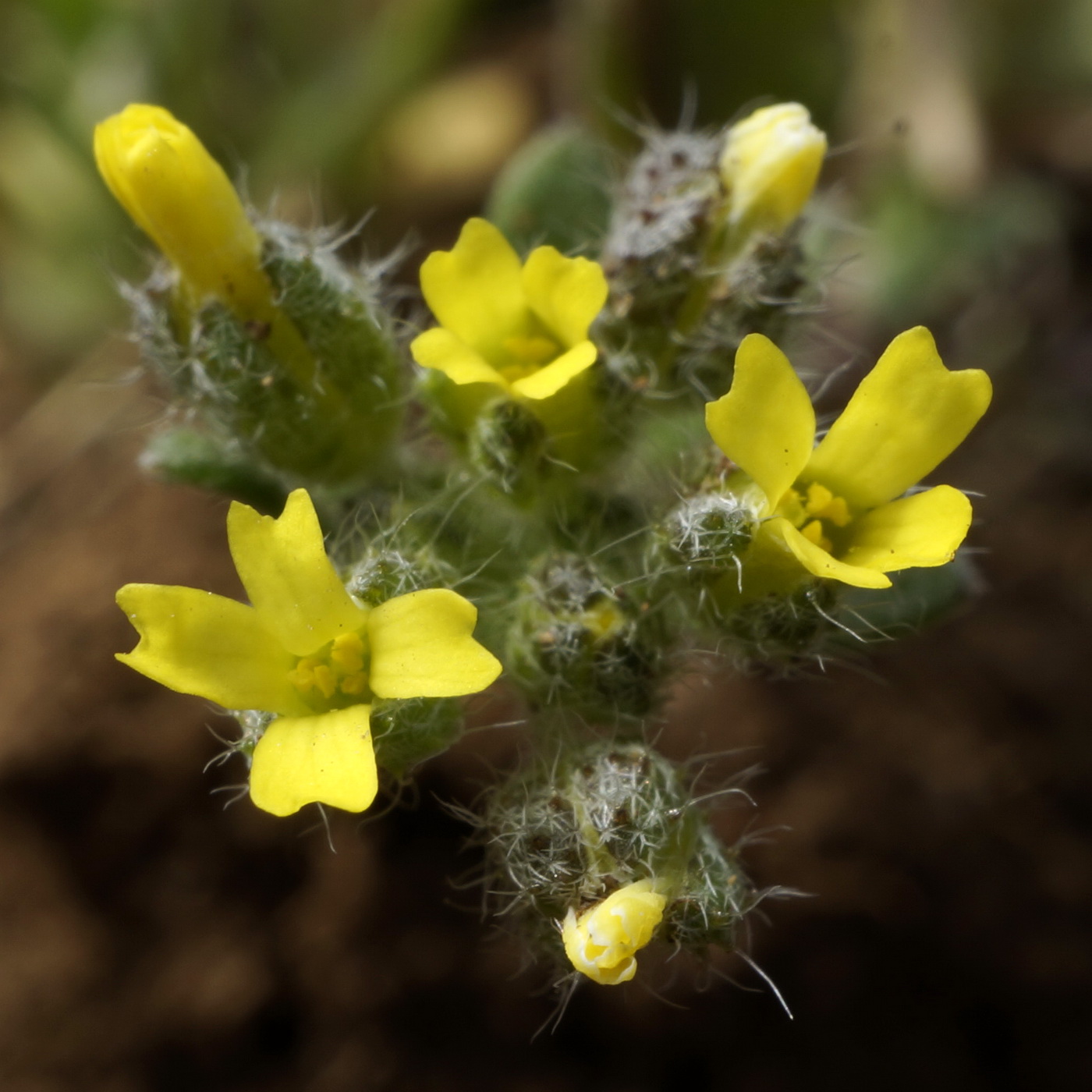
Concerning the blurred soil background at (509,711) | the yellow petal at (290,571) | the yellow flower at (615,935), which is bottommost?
the blurred soil background at (509,711)

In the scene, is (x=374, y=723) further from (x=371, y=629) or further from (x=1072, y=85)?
(x=1072, y=85)

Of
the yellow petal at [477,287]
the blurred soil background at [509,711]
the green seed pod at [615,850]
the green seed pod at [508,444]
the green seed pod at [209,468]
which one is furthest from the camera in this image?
the blurred soil background at [509,711]

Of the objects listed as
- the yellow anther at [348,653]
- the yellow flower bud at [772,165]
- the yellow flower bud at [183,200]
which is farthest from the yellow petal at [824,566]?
the yellow flower bud at [183,200]

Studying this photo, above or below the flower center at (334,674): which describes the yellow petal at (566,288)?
above

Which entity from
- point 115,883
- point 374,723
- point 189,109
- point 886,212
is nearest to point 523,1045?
point 115,883

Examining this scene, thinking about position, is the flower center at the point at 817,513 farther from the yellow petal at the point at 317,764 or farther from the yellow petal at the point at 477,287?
the yellow petal at the point at 317,764

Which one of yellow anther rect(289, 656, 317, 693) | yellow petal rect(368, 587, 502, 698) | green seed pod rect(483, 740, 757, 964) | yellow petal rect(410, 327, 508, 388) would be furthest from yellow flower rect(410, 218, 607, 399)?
green seed pod rect(483, 740, 757, 964)

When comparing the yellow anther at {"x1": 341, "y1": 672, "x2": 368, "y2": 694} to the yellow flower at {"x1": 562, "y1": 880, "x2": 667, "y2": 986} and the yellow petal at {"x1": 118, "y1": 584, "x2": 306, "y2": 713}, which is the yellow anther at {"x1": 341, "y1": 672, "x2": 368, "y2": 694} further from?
the yellow flower at {"x1": 562, "y1": 880, "x2": 667, "y2": 986}
